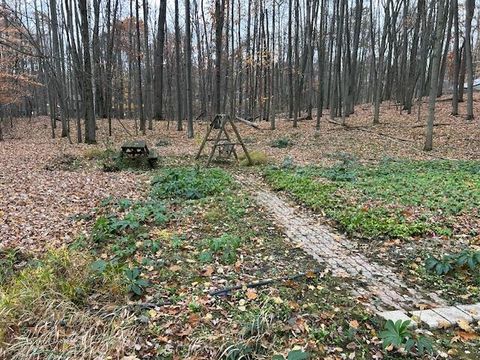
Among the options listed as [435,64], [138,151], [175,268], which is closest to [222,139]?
[138,151]

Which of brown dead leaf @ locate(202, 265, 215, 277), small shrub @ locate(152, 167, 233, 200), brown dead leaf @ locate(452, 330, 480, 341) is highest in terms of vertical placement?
small shrub @ locate(152, 167, 233, 200)

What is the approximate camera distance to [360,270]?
468cm

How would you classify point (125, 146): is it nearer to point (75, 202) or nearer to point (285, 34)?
point (75, 202)

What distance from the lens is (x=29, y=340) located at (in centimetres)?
327

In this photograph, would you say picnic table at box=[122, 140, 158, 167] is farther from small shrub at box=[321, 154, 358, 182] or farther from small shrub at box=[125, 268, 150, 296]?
small shrub at box=[125, 268, 150, 296]

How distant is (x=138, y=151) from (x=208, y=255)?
24.2 ft

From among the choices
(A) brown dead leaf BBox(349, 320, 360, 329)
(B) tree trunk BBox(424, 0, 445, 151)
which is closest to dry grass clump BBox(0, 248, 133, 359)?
(A) brown dead leaf BBox(349, 320, 360, 329)

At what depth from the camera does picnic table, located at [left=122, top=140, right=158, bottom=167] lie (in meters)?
11.3

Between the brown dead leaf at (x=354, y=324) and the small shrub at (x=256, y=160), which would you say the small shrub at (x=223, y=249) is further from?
the small shrub at (x=256, y=160)

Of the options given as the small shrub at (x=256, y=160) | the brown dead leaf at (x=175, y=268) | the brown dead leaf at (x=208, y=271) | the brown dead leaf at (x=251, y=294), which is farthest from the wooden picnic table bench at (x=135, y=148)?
the brown dead leaf at (x=251, y=294)

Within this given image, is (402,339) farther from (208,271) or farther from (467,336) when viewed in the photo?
(208,271)

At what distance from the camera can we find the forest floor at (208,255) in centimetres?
335

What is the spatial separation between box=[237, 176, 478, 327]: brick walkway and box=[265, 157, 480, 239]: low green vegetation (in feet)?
1.67

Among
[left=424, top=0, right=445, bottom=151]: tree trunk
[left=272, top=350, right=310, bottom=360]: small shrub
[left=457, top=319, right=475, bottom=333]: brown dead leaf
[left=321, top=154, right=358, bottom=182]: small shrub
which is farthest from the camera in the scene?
[left=424, top=0, right=445, bottom=151]: tree trunk
